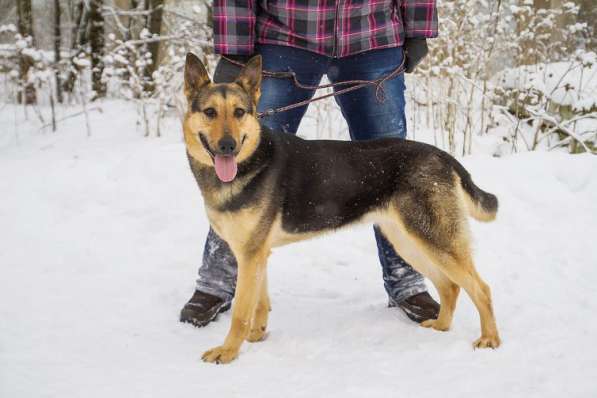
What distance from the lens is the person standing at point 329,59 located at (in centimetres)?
304

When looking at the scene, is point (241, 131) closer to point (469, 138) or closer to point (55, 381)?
point (55, 381)

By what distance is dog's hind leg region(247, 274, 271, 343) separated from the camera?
296 centimetres

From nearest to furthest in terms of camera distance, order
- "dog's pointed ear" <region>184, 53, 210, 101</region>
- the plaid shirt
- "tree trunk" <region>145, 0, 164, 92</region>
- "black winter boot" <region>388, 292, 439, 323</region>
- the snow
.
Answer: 1. "dog's pointed ear" <region>184, 53, 210, 101</region>
2. the plaid shirt
3. "black winter boot" <region>388, 292, 439, 323</region>
4. the snow
5. "tree trunk" <region>145, 0, 164, 92</region>

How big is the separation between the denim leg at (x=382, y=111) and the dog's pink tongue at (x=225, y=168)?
3.37ft

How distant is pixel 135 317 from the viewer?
10.1 ft

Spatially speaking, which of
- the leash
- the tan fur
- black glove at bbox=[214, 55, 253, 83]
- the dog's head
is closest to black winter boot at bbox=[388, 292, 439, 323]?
the tan fur

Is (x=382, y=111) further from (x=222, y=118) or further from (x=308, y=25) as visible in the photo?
(x=222, y=118)

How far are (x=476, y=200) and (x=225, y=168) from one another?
55.4 inches

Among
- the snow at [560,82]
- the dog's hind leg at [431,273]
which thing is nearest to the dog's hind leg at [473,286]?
the dog's hind leg at [431,273]

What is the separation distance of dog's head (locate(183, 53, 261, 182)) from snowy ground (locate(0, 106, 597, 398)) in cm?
98

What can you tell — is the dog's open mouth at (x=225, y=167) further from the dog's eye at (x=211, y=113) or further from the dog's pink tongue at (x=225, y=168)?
the dog's eye at (x=211, y=113)

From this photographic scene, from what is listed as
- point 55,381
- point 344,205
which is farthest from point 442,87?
point 55,381

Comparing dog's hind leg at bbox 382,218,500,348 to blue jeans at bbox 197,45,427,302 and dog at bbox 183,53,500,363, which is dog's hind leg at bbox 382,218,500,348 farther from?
blue jeans at bbox 197,45,427,302

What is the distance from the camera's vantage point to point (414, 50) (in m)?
3.26
